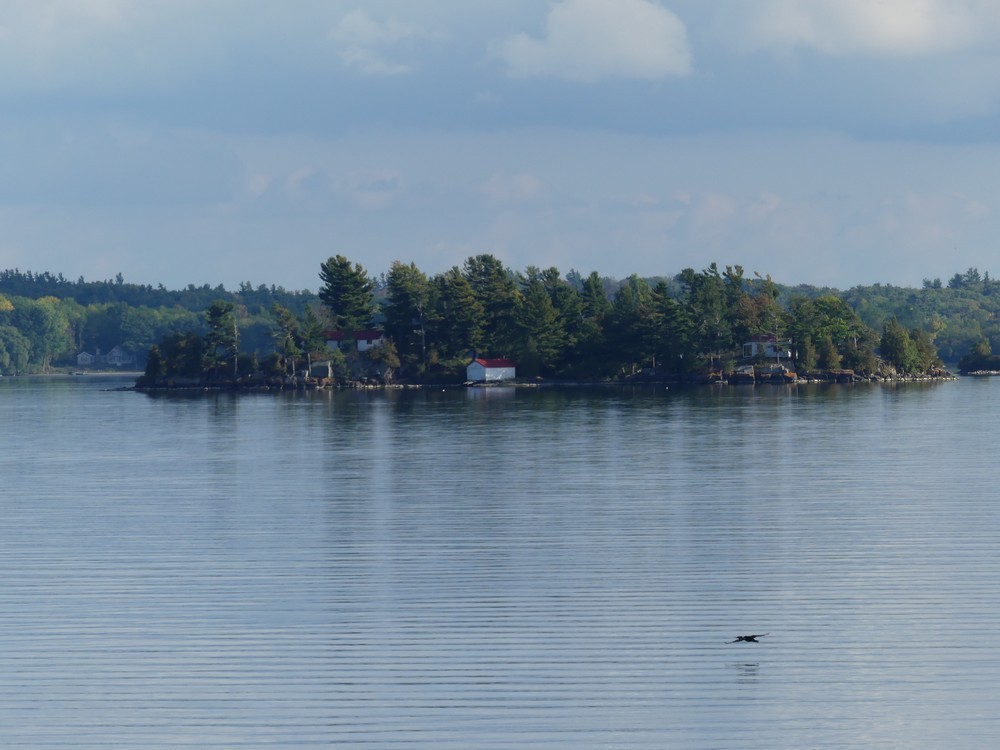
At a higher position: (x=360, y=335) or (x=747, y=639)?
(x=360, y=335)

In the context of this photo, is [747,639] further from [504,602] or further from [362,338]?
[362,338]

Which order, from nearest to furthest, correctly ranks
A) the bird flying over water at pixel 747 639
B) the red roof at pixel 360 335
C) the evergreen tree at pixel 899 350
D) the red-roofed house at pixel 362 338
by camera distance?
the bird flying over water at pixel 747 639 → the red-roofed house at pixel 362 338 → the red roof at pixel 360 335 → the evergreen tree at pixel 899 350

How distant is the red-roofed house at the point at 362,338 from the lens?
13312cm

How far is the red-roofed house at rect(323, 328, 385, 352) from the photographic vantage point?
133 metres

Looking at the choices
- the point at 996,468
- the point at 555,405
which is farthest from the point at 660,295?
the point at 996,468

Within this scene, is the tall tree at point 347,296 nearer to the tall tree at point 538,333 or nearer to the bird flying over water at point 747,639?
the tall tree at point 538,333

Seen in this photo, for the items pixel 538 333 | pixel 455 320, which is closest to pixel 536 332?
pixel 538 333

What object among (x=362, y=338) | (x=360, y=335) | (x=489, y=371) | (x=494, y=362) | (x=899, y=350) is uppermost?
(x=360, y=335)

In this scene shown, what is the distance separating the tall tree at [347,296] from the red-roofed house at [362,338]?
4.30 feet

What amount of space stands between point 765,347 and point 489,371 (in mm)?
27264

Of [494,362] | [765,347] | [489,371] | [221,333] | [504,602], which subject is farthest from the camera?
[765,347]

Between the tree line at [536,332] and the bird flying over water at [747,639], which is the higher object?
the tree line at [536,332]

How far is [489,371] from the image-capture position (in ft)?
427

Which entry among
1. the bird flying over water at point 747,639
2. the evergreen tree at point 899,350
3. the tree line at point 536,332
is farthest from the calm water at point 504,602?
the evergreen tree at point 899,350
